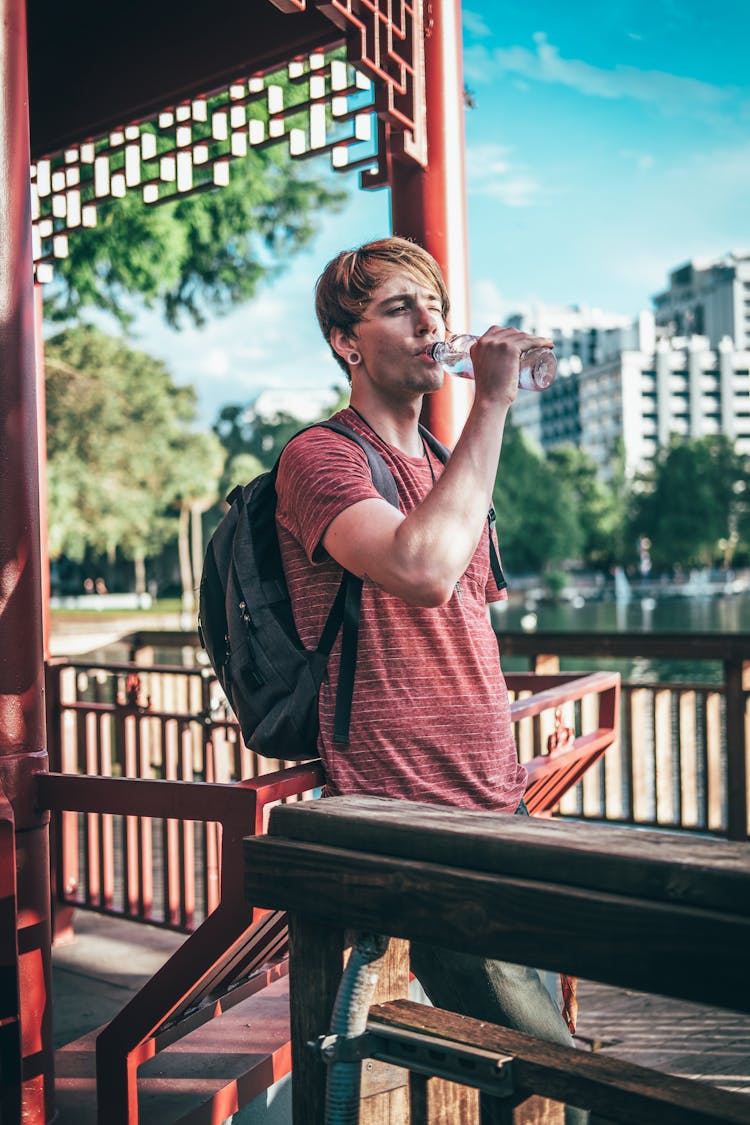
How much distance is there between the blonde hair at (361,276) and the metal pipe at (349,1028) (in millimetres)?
1151

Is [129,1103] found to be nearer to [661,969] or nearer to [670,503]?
[661,969]

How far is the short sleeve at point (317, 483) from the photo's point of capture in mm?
1688

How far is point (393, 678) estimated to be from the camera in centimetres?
176

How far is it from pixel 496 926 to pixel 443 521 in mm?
630

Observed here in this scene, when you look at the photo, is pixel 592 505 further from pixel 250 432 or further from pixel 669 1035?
pixel 669 1035

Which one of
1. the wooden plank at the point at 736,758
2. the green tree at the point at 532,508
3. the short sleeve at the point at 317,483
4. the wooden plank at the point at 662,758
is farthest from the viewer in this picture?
the green tree at the point at 532,508

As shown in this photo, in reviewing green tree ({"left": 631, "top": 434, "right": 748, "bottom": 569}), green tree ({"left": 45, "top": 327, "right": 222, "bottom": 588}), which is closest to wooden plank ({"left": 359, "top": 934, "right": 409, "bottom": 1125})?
green tree ({"left": 45, "top": 327, "right": 222, "bottom": 588})

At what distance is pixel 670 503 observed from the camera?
89812 millimetres

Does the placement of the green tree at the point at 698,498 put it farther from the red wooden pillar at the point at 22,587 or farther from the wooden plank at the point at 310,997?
the wooden plank at the point at 310,997

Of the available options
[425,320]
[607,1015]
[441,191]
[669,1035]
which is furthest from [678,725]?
[425,320]

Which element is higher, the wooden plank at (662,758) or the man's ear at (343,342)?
the man's ear at (343,342)

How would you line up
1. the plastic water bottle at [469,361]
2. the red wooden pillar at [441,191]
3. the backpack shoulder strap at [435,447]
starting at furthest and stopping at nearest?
1. the red wooden pillar at [441,191]
2. the backpack shoulder strap at [435,447]
3. the plastic water bottle at [469,361]

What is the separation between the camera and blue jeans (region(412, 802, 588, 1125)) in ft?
5.18

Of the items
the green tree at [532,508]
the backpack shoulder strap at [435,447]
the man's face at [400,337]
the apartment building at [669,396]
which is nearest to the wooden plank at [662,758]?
the backpack shoulder strap at [435,447]
